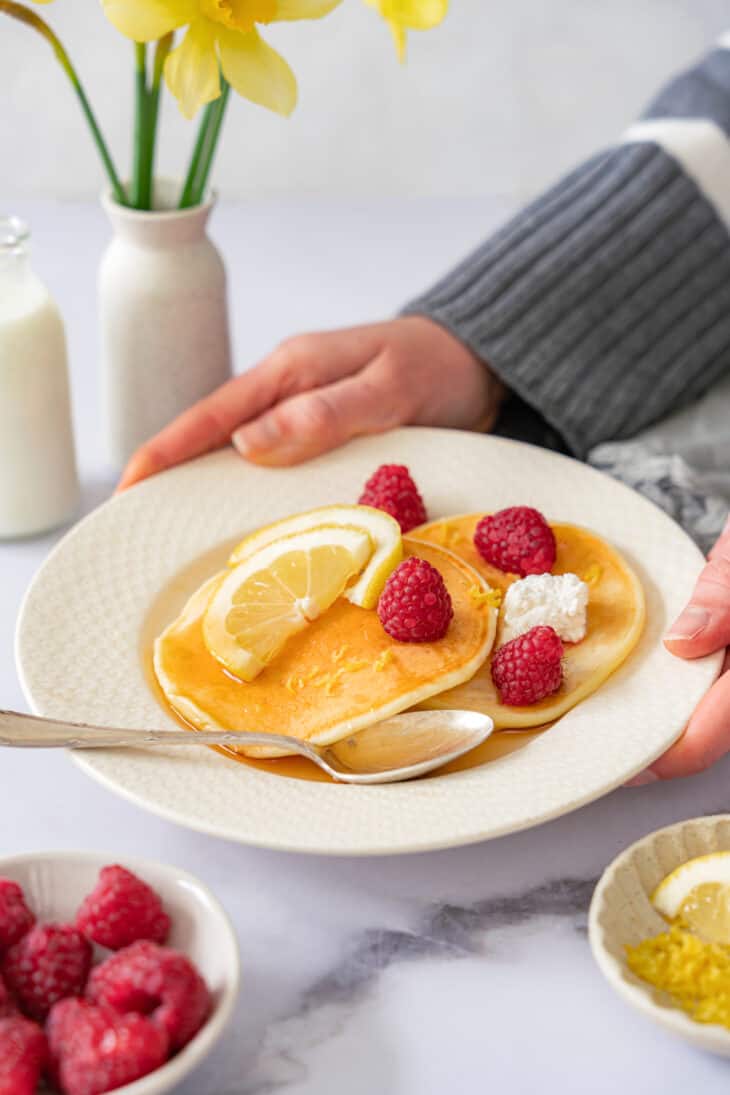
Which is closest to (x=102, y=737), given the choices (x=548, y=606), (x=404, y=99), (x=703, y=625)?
(x=548, y=606)

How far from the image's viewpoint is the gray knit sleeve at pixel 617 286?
67.4 inches

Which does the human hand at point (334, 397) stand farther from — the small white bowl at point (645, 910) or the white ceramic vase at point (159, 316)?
the small white bowl at point (645, 910)

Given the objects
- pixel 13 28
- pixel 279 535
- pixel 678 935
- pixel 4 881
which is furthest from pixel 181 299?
pixel 13 28

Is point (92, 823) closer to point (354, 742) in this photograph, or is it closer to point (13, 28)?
point (354, 742)

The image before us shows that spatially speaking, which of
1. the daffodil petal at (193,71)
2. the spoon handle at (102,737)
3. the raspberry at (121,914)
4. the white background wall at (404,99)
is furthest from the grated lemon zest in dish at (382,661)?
the white background wall at (404,99)

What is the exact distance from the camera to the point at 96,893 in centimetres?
96

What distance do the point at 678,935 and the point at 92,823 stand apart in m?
0.51

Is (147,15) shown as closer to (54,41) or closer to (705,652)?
(54,41)

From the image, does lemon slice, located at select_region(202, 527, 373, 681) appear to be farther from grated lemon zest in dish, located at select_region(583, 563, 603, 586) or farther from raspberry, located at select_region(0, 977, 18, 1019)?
raspberry, located at select_region(0, 977, 18, 1019)

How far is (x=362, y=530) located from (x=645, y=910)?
477 millimetres

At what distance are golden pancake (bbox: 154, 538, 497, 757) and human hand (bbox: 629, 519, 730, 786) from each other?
18cm

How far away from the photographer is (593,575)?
1349 mm

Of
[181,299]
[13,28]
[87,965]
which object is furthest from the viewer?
[13,28]

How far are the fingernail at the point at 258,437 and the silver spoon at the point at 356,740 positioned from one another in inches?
18.2
